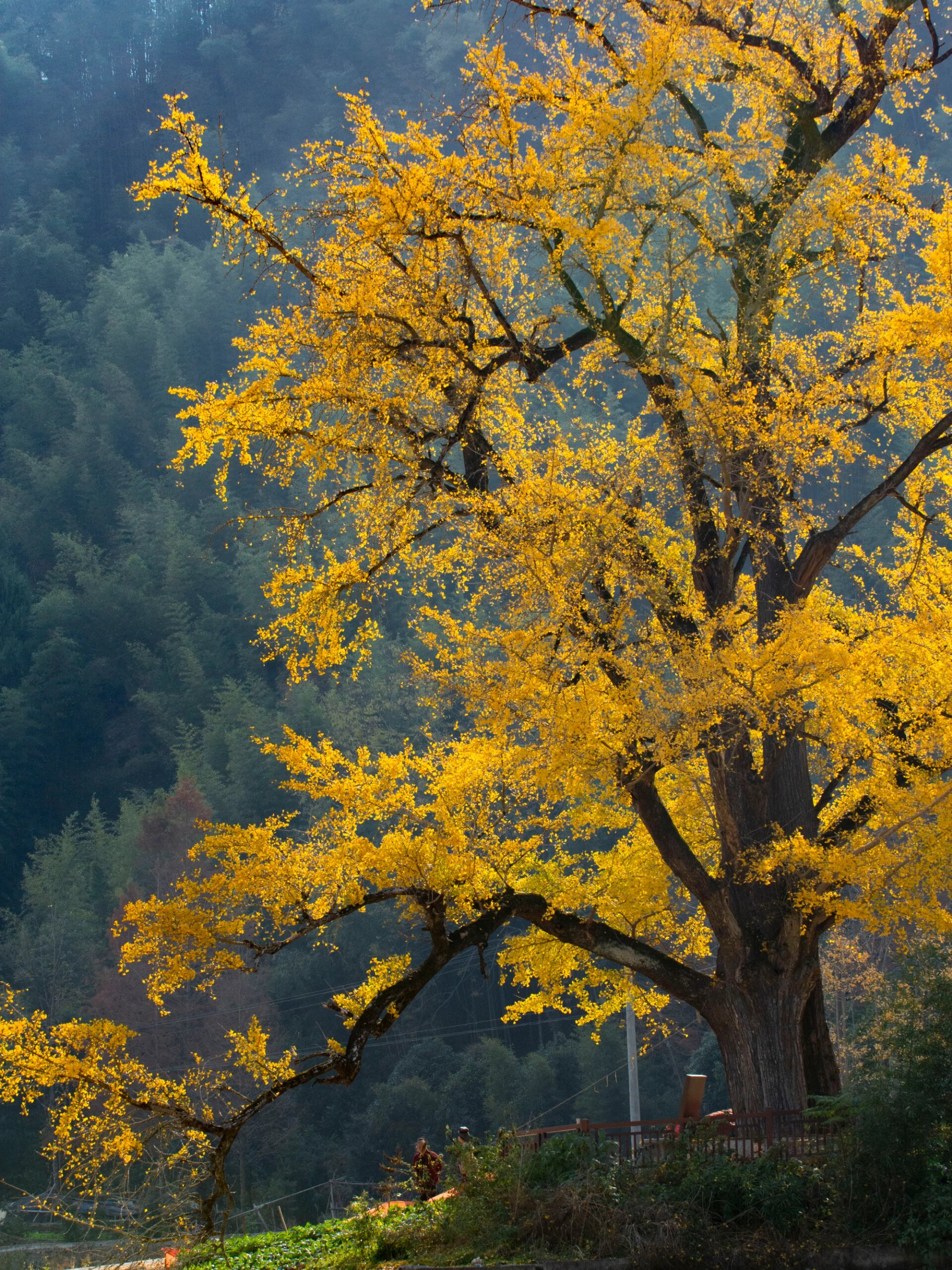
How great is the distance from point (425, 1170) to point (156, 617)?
49674 mm

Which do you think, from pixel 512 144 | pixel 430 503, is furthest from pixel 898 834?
pixel 512 144

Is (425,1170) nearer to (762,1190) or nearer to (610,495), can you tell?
(762,1190)

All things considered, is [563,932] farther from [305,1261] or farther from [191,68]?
[191,68]

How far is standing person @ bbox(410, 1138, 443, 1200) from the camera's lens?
1010 cm

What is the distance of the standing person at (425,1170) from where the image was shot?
1010 cm

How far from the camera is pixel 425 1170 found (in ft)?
35.1

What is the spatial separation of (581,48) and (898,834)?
145 ft

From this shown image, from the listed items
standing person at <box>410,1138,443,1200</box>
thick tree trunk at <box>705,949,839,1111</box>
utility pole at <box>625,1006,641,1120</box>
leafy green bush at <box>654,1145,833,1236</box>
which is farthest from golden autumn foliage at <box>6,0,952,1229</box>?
utility pole at <box>625,1006,641,1120</box>

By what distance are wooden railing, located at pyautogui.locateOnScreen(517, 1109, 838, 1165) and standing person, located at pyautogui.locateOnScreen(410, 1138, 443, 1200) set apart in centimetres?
108

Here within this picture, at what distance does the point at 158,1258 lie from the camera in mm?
10492

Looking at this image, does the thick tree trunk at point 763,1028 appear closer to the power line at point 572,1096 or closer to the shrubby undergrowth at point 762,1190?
the power line at point 572,1096

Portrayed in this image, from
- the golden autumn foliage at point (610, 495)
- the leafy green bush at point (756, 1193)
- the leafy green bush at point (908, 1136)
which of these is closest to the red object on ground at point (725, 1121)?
the golden autumn foliage at point (610, 495)

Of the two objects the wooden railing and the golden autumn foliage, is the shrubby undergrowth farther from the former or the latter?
the golden autumn foliage

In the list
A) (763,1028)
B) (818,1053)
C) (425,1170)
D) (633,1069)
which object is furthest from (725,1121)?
(633,1069)
